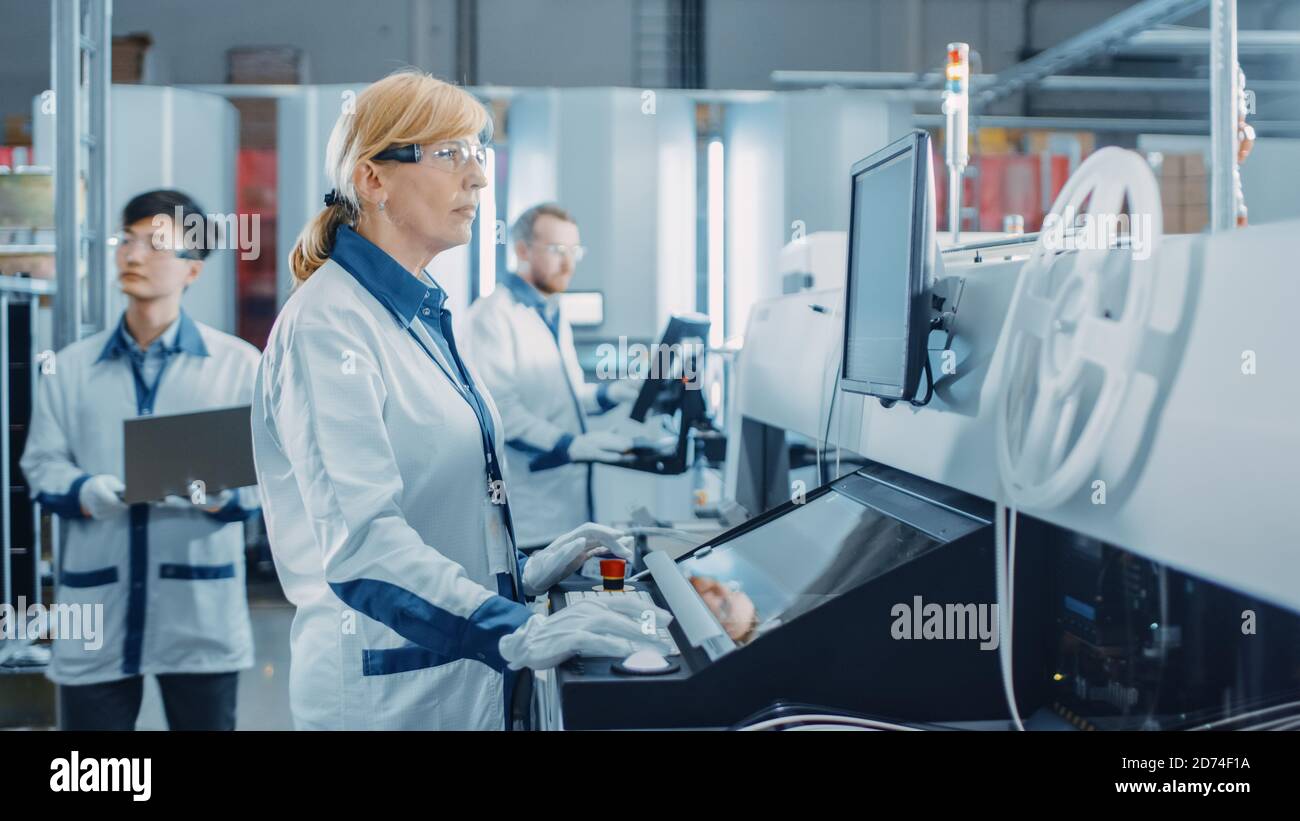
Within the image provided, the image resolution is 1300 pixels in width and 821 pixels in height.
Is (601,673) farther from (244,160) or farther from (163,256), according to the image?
(244,160)

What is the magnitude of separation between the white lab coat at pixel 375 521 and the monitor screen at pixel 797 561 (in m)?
0.24

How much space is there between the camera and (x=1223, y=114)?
1258 millimetres

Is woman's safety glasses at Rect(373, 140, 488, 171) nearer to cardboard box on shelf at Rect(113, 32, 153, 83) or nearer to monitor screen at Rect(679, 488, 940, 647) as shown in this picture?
monitor screen at Rect(679, 488, 940, 647)

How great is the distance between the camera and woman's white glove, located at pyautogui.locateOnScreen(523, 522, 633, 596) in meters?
1.44

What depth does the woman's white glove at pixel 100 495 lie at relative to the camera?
6.72ft

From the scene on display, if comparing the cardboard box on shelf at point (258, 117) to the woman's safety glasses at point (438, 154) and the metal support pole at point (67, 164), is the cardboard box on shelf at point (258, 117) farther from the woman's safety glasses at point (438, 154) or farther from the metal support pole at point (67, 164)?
the woman's safety glasses at point (438, 154)

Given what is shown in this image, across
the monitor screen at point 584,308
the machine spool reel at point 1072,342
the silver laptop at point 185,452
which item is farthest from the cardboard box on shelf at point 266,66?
the machine spool reel at point 1072,342

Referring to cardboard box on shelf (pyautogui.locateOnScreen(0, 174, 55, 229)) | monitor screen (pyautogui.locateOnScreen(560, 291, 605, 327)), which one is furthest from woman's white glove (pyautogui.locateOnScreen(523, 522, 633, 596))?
cardboard box on shelf (pyautogui.locateOnScreen(0, 174, 55, 229))

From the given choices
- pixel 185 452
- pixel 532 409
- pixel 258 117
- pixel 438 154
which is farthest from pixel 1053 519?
pixel 258 117

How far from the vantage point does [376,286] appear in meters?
1.26

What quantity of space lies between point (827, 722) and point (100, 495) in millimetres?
1631

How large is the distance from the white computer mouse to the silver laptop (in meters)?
1.14

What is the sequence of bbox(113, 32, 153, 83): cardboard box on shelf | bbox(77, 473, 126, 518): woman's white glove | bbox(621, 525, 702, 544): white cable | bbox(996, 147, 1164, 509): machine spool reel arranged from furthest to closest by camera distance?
bbox(113, 32, 153, 83): cardboard box on shelf, bbox(77, 473, 126, 518): woman's white glove, bbox(621, 525, 702, 544): white cable, bbox(996, 147, 1164, 509): machine spool reel

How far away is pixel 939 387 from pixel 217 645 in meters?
1.58
